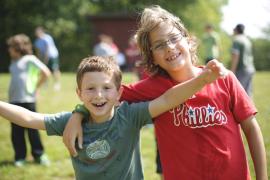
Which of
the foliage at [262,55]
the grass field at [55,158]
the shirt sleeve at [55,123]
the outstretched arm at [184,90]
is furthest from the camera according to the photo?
the foliage at [262,55]

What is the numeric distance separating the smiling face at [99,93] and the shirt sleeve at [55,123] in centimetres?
19

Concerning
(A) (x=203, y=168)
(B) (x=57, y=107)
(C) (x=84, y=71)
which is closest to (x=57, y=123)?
(C) (x=84, y=71)

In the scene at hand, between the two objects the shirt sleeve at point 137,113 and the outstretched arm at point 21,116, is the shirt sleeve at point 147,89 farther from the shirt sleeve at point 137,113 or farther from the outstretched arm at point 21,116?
the outstretched arm at point 21,116

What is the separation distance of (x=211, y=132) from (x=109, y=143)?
64 cm

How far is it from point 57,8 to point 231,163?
2905 centimetres

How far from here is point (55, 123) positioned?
8.46 feet

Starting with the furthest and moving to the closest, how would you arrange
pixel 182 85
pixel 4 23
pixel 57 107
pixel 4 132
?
pixel 4 23
pixel 57 107
pixel 4 132
pixel 182 85

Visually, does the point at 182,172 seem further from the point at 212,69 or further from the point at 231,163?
the point at 212,69

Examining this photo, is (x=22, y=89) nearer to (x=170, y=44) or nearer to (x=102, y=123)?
(x=102, y=123)

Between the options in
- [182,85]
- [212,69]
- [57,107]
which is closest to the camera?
[212,69]

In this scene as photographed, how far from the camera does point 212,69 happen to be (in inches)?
82.2

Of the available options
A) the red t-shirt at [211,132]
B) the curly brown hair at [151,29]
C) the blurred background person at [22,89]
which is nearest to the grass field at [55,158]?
the blurred background person at [22,89]

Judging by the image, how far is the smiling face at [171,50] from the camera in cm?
246

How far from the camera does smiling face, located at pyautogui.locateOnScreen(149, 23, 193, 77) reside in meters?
2.46
